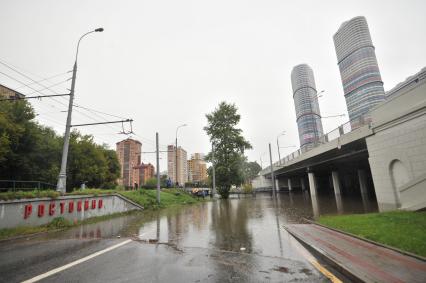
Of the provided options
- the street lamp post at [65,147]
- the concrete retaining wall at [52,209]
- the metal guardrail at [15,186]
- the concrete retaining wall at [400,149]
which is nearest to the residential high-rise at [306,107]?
the concrete retaining wall at [400,149]

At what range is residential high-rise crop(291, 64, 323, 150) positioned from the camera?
41.3 m

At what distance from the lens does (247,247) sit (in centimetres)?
707

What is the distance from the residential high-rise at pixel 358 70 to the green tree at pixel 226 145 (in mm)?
19121

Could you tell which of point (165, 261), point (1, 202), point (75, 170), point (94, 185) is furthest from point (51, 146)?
point (165, 261)

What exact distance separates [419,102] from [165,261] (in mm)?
13803

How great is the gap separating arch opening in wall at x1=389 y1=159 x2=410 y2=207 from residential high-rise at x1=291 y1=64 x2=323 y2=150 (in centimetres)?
942

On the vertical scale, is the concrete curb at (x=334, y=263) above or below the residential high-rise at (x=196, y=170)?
below

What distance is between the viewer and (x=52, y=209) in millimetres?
12945

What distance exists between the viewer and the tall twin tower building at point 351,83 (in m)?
47.6

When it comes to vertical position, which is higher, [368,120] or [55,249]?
[368,120]

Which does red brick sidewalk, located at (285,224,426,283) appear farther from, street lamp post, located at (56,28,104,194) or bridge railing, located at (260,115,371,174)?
street lamp post, located at (56,28,104,194)

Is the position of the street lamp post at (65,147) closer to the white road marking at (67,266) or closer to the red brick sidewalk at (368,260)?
the white road marking at (67,266)

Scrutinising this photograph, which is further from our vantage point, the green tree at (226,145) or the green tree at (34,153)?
the green tree at (226,145)

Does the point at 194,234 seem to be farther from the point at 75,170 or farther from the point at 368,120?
Result: the point at 75,170
